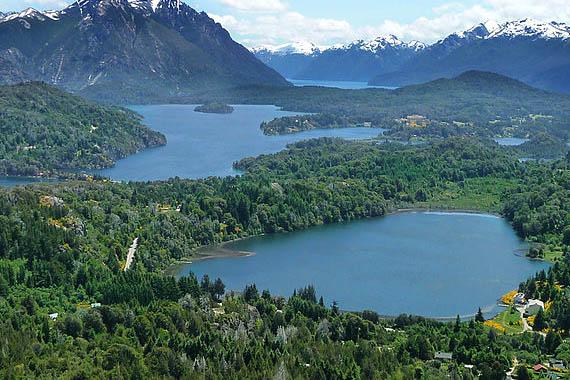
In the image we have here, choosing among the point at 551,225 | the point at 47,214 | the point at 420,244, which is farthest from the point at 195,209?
the point at 551,225

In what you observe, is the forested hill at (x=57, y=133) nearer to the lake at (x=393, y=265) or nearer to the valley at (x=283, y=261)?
the valley at (x=283, y=261)

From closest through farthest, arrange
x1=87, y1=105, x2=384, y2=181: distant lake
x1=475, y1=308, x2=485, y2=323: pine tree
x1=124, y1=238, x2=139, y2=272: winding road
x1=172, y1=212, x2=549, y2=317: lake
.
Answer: x1=475, y1=308, x2=485, y2=323: pine tree → x1=172, y1=212, x2=549, y2=317: lake → x1=124, y1=238, x2=139, y2=272: winding road → x1=87, y1=105, x2=384, y2=181: distant lake

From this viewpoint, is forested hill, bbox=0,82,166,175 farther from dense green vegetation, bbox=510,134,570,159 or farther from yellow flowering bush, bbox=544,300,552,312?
yellow flowering bush, bbox=544,300,552,312

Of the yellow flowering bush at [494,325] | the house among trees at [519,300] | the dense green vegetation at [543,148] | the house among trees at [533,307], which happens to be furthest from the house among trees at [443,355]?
the dense green vegetation at [543,148]

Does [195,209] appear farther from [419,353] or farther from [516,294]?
[419,353]

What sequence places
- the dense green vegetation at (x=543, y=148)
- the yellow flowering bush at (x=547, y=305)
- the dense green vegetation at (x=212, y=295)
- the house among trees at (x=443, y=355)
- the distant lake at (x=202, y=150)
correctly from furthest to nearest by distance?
the dense green vegetation at (x=543, y=148) → the distant lake at (x=202, y=150) → the yellow flowering bush at (x=547, y=305) → the house among trees at (x=443, y=355) → the dense green vegetation at (x=212, y=295)

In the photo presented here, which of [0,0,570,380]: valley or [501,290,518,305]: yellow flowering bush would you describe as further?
[501,290,518,305]: yellow flowering bush

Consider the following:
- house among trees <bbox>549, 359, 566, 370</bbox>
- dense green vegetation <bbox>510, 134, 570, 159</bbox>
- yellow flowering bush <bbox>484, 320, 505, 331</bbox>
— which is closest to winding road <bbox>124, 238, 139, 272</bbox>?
yellow flowering bush <bbox>484, 320, 505, 331</bbox>

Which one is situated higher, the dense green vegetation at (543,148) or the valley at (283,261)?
the dense green vegetation at (543,148)
